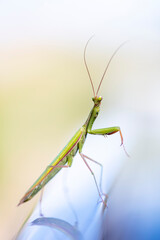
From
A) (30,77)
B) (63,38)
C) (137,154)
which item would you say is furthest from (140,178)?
(63,38)

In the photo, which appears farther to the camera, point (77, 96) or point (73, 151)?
point (73, 151)

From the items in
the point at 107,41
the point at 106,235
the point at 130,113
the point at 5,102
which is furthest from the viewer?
the point at 107,41

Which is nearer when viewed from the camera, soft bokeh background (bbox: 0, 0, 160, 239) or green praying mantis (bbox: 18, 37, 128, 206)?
soft bokeh background (bbox: 0, 0, 160, 239)

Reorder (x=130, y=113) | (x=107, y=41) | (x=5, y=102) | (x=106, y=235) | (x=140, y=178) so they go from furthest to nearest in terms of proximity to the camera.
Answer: (x=107, y=41) → (x=5, y=102) → (x=130, y=113) → (x=140, y=178) → (x=106, y=235)

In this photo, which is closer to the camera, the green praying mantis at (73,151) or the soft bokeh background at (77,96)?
the soft bokeh background at (77,96)

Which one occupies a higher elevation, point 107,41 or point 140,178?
point 107,41

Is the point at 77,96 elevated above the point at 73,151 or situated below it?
above

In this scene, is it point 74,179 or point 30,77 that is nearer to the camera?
point 74,179

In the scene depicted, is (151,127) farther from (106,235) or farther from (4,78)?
(4,78)
